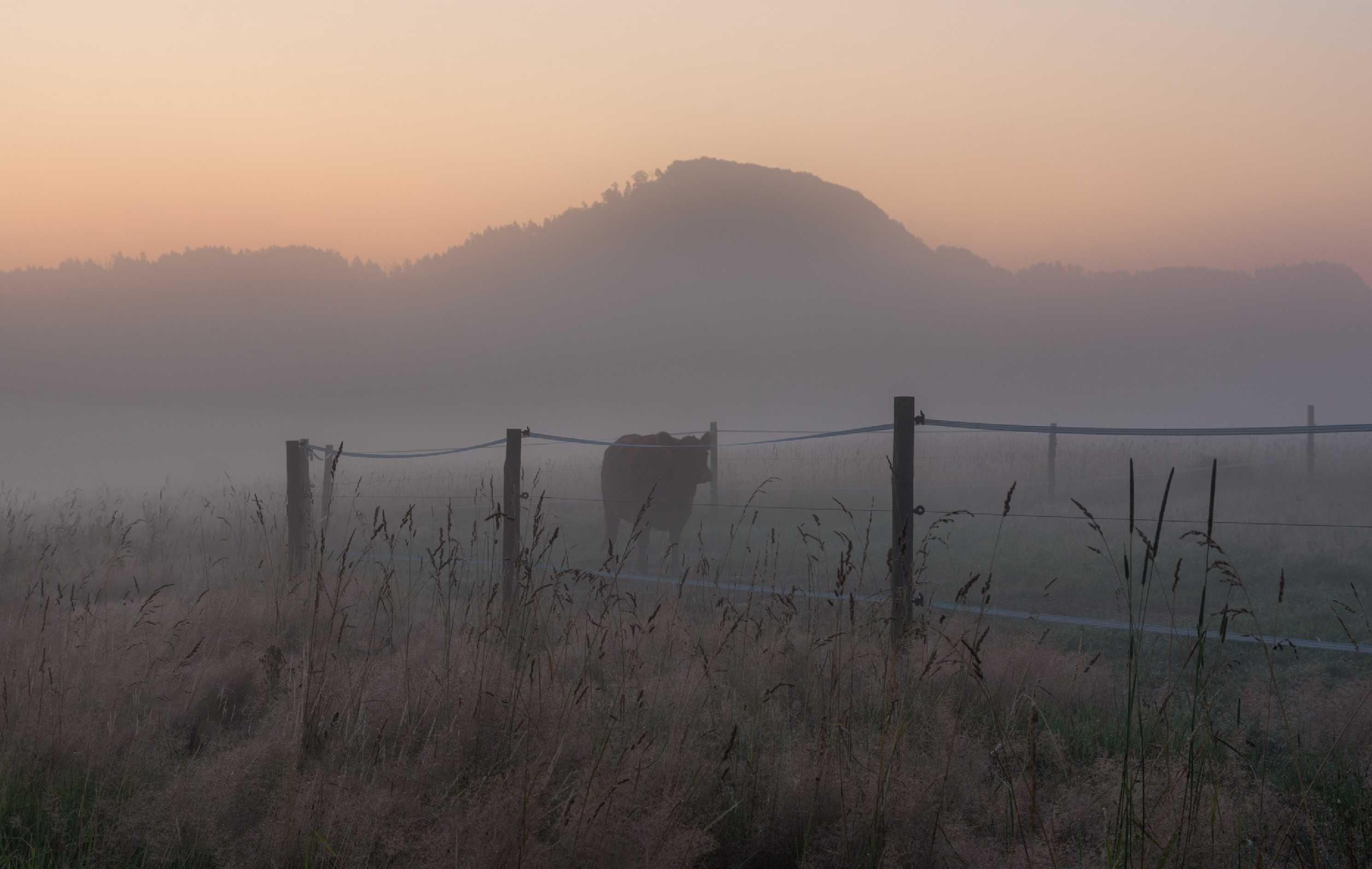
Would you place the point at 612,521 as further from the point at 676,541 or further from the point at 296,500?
the point at 296,500

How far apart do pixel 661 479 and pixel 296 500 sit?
422 cm

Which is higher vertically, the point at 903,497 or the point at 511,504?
the point at 903,497

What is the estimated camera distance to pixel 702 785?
282 centimetres

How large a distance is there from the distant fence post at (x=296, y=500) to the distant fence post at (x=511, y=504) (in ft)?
7.87

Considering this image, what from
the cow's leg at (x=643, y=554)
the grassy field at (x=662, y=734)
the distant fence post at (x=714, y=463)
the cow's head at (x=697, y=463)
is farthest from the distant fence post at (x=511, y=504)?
the distant fence post at (x=714, y=463)

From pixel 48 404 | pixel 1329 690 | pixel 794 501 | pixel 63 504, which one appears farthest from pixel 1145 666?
pixel 48 404

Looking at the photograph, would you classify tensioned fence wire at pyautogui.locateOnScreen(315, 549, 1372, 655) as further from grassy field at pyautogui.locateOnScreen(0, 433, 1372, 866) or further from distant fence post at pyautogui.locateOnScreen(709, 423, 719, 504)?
distant fence post at pyautogui.locateOnScreen(709, 423, 719, 504)

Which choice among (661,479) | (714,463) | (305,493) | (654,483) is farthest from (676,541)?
(305,493)

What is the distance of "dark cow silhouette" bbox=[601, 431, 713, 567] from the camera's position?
35.5 feet

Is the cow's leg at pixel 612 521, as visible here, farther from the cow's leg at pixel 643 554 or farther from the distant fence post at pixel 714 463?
the distant fence post at pixel 714 463

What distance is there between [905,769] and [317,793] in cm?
188

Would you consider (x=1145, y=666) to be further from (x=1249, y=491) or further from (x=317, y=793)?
(x=1249, y=491)

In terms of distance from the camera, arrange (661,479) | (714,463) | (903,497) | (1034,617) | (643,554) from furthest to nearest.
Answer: (714,463), (661,479), (643,554), (903,497), (1034,617)

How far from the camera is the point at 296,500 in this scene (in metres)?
8.15
